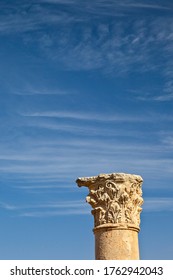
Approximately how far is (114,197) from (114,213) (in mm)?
410

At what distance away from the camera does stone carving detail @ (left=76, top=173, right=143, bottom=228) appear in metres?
15.9

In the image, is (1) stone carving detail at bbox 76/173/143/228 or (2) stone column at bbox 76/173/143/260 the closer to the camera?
(2) stone column at bbox 76/173/143/260

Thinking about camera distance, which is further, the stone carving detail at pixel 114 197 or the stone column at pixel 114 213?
the stone carving detail at pixel 114 197

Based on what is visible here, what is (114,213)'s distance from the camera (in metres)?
15.9

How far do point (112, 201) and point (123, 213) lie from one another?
42 centimetres

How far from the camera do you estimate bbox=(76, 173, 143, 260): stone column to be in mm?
15672

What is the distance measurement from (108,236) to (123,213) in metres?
0.71

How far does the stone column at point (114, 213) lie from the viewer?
15672mm
